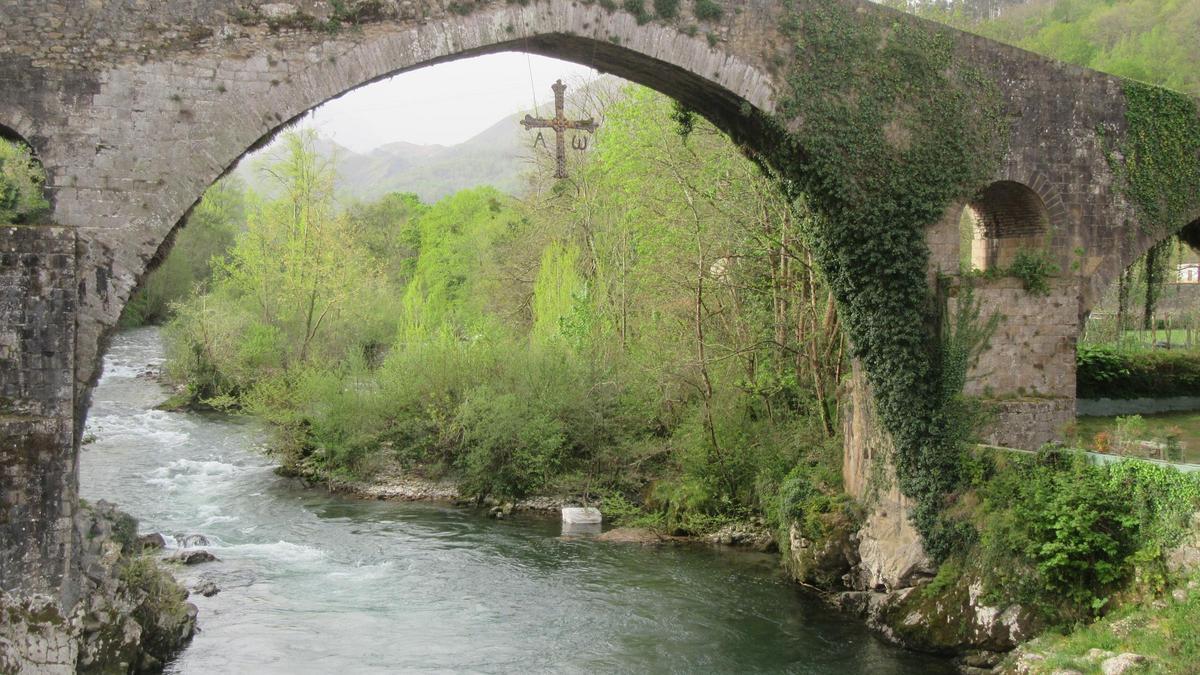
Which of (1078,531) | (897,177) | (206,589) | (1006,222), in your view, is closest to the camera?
(1078,531)

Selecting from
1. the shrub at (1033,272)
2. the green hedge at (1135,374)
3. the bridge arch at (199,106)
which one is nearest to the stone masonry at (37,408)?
the bridge arch at (199,106)

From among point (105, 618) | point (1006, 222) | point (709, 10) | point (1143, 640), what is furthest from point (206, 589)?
point (1006, 222)

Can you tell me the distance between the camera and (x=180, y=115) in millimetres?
9898

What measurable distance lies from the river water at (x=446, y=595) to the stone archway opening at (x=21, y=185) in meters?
4.98

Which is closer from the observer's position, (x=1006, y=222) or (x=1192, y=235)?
(x=1006, y=222)

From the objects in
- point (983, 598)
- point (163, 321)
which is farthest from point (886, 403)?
point (163, 321)

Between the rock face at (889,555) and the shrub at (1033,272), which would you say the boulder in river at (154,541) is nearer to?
the rock face at (889,555)

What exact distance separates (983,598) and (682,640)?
3453mm

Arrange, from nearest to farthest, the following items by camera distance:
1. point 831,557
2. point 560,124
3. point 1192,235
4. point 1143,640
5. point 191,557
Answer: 1. point 1143,640
2. point 831,557
3. point 191,557
4. point 1192,235
5. point 560,124

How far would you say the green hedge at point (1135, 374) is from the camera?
18.4m

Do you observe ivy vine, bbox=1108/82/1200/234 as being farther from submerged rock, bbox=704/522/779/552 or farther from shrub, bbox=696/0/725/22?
submerged rock, bbox=704/522/779/552

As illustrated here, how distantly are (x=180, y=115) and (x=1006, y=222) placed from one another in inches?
422

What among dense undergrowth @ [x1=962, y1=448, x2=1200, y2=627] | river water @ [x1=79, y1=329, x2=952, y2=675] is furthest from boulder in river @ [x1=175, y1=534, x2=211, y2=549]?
dense undergrowth @ [x1=962, y1=448, x2=1200, y2=627]

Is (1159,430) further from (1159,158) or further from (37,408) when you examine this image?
(37,408)
